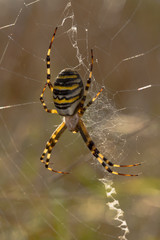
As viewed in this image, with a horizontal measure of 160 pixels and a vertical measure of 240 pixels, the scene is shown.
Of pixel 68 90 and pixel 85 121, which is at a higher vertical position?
pixel 68 90

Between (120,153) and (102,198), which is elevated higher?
(120,153)

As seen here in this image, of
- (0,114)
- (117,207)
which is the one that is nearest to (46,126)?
(0,114)

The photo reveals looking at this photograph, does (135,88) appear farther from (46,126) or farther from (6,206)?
(6,206)

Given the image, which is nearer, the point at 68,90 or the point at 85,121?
the point at 68,90

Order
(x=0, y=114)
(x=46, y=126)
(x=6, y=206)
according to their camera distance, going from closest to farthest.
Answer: (x=6, y=206)
(x=46, y=126)
(x=0, y=114)

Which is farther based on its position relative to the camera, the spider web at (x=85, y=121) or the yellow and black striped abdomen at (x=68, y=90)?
the spider web at (x=85, y=121)
